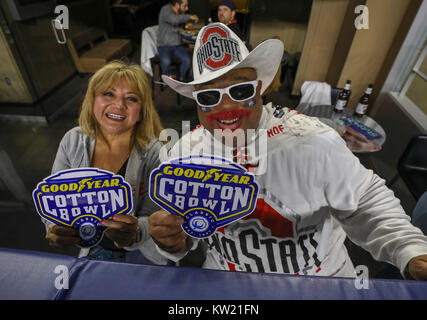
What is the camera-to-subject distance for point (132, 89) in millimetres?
1005

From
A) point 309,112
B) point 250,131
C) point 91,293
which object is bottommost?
point 309,112

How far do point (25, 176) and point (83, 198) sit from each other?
2248 millimetres

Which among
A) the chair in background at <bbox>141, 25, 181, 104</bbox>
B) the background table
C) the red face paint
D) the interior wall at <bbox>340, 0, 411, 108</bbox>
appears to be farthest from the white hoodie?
the chair in background at <bbox>141, 25, 181, 104</bbox>

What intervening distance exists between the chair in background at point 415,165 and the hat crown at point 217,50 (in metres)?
2.24

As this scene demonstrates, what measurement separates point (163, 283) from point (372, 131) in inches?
100

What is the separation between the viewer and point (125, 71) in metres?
1.01

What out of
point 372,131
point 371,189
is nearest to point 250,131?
point 371,189

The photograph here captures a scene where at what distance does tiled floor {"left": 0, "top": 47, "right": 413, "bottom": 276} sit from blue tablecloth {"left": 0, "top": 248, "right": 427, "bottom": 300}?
3.11 feet

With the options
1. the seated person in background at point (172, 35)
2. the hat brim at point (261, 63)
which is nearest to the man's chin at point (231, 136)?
the hat brim at point (261, 63)

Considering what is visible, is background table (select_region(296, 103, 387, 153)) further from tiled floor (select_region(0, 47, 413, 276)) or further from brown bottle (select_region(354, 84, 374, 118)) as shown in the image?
tiled floor (select_region(0, 47, 413, 276))

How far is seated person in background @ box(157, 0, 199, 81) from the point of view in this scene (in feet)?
11.9

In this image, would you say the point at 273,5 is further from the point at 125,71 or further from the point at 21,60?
the point at 125,71

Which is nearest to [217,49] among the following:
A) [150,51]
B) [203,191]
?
[203,191]

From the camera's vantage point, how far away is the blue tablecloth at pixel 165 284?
589 mm
